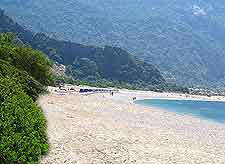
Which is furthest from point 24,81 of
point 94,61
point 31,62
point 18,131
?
point 94,61

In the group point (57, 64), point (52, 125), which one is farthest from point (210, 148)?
point (57, 64)

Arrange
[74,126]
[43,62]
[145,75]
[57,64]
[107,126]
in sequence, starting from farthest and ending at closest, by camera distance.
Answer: [145,75], [57,64], [43,62], [107,126], [74,126]

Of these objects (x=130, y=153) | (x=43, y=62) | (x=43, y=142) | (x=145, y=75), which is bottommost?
(x=145, y=75)

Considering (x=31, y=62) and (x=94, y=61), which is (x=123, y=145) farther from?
(x=94, y=61)

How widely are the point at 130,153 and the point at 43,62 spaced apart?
35677 millimetres

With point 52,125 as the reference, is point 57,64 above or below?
below

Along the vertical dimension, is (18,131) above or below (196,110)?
above

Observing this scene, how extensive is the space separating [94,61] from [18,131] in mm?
156793

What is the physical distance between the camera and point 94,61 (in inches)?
6767

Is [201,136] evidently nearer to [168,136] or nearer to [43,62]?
[168,136]

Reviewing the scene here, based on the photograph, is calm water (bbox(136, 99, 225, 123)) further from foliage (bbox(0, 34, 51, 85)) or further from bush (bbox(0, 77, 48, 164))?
bush (bbox(0, 77, 48, 164))

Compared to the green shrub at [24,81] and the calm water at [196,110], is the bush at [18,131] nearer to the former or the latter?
the green shrub at [24,81]

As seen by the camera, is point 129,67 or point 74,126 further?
point 129,67

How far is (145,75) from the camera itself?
168 m
